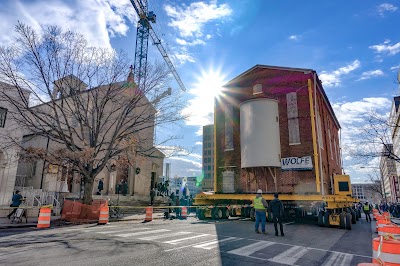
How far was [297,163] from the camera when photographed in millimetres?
19031

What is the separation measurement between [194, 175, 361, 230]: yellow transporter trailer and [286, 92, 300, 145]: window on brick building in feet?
12.7

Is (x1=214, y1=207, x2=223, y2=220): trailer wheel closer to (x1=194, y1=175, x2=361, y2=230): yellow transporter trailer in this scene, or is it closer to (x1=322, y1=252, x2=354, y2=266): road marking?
(x1=194, y1=175, x2=361, y2=230): yellow transporter trailer

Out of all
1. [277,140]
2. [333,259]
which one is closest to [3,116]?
[277,140]

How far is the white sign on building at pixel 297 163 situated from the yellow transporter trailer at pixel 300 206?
2.16 meters

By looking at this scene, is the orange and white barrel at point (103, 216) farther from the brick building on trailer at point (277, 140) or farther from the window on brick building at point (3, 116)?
the window on brick building at point (3, 116)

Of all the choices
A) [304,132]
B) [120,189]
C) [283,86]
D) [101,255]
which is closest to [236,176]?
[304,132]

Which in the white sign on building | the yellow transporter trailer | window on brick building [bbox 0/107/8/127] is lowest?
the yellow transporter trailer

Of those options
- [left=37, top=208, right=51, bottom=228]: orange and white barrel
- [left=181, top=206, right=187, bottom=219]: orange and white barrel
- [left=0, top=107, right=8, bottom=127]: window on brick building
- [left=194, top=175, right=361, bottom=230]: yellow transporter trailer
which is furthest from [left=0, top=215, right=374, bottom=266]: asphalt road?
[left=0, top=107, right=8, bottom=127]: window on brick building

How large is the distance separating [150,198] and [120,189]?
338 cm

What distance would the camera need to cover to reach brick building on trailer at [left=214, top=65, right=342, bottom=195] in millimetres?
18875

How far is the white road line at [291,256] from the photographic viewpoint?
6356 mm

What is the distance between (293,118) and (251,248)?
47.1 feet

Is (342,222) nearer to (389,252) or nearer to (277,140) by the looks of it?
(277,140)

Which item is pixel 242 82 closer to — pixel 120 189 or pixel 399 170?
pixel 120 189
